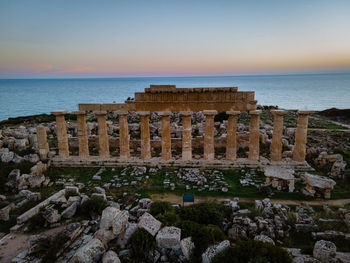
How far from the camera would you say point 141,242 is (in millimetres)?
7477

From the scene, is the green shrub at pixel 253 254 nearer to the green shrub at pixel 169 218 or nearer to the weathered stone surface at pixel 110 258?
the green shrub at pixel 169 218

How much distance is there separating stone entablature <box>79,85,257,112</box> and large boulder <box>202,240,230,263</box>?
10.9m

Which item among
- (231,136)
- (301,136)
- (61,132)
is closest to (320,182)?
(301,136)

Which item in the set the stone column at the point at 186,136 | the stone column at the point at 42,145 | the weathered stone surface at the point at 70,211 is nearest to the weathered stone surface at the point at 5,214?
the weathered stone surface at the point at 70,211

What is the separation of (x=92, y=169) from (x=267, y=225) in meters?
12.8

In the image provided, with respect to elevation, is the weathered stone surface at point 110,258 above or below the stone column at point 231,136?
below

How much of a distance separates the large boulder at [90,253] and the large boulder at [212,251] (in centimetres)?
324

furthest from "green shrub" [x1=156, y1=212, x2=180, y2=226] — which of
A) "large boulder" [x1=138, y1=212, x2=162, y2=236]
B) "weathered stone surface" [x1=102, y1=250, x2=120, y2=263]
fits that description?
"weathered stone surface" [x1=102, y1=250, x2=120, y2=263]

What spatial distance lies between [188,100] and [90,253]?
39.7 feet

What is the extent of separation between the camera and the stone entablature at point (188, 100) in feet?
53.8

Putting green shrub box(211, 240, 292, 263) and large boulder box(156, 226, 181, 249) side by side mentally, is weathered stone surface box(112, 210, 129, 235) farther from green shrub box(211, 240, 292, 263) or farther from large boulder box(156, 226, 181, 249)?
green shrub box(211, 240, 292, 263)

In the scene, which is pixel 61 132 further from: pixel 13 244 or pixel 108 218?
pixel 108 218

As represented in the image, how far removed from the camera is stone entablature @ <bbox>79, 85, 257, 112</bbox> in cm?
1641

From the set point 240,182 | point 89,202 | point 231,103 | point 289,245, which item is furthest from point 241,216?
point 231,103
